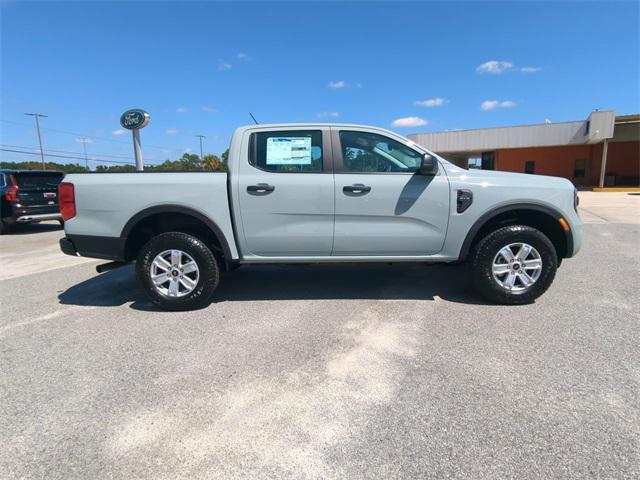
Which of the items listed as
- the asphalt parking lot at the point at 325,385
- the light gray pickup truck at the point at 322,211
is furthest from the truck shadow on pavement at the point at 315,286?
the light gray pickup truck at the point at 322,211

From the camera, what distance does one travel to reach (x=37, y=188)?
10.3 meters

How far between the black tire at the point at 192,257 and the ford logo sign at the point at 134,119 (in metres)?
9.35

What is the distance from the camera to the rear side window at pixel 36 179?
1012cm

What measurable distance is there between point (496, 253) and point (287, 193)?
2.24 meters

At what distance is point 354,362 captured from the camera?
3.00 metres

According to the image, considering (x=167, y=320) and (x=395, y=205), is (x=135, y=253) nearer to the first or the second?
(x=167, y=320)

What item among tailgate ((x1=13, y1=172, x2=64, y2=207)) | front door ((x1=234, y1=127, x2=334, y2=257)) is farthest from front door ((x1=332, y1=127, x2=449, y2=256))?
tailgate ((x1=13, y1=172, x2=64, y2=207))

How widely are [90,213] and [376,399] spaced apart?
3.45 m

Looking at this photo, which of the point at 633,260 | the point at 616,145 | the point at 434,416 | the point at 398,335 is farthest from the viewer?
the point at 616,145

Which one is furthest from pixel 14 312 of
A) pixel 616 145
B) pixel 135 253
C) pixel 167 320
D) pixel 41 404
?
pixel 616 145

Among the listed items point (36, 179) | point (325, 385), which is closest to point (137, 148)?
point (36, 179)

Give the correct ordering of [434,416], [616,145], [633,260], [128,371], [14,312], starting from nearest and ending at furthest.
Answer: [434,416], [128,371], [14,312], [633,260], [616,145]

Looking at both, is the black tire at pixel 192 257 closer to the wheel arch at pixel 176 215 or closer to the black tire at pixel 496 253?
the wheel arch at pixel 176 215

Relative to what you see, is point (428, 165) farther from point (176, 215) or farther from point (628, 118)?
point (628, 118)
